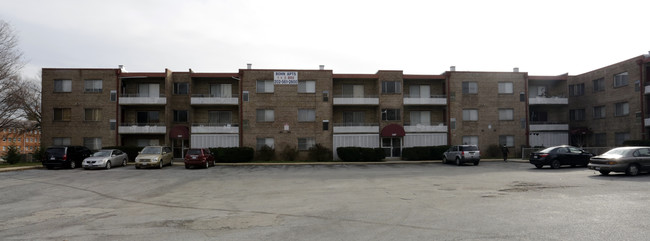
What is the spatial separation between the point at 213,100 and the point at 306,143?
9266 millimetres

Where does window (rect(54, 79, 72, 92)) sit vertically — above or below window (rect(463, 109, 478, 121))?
above

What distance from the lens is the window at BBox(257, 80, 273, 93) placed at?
34938 millimetres

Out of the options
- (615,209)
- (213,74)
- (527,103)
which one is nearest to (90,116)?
(213,74)

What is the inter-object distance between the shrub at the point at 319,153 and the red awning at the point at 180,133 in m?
11.4

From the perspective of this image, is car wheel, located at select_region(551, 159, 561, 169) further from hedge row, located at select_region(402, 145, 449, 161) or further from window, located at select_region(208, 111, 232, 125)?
window, located at select_region(208, 111, 232, 125)

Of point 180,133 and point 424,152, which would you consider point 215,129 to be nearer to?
point 180,133

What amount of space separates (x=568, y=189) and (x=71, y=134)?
124 feet

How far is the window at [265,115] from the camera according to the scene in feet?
114

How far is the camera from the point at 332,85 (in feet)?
117

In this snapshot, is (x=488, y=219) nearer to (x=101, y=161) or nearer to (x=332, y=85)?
(x=101, y=161)

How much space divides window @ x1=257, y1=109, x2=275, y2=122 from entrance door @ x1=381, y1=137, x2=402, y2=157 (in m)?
10.6

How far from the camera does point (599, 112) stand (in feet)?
116

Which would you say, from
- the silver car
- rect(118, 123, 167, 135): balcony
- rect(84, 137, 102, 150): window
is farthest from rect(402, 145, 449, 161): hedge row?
rect(84, 137, 102, 150): window

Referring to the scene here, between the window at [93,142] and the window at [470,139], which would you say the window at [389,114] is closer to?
the window at [470,139]
